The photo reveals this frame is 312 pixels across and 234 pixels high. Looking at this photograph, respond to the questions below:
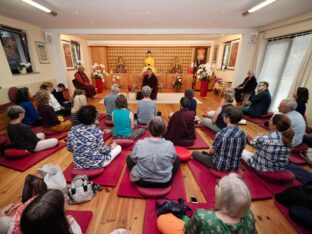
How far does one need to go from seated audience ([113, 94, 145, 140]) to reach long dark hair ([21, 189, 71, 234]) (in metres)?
1.93

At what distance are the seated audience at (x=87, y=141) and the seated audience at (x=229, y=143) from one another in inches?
57.8

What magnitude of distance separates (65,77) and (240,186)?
A: 271 inches

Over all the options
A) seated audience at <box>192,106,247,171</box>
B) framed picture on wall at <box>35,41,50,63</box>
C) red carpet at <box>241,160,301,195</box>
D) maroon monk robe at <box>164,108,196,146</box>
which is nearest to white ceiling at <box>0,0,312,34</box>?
framed picture on wall at <box>35,41,50,63</box>

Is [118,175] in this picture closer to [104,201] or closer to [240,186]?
[104,201]

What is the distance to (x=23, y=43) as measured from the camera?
15.0ft

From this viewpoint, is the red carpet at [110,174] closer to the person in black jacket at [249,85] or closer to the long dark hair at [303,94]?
the long dark hair at [303,94]

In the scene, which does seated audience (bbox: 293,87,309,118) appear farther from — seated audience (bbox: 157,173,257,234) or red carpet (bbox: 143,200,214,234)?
seated audience (bbox: 157,173,257,234)

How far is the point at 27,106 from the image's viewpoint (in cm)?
320

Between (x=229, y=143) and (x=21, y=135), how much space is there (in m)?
2.87

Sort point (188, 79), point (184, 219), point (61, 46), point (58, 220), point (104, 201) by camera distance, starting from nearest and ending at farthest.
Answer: point (58, 220) → point (184, 219) → point (104, 201) → point (61, 46) → point (188, 79)

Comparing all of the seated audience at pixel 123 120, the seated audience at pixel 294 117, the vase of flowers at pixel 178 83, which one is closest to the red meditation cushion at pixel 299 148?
the seated audience at pixel 294 117

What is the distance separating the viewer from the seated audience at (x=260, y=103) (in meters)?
3.89

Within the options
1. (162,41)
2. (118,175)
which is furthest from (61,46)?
(118,175)

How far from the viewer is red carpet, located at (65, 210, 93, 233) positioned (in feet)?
4.71
